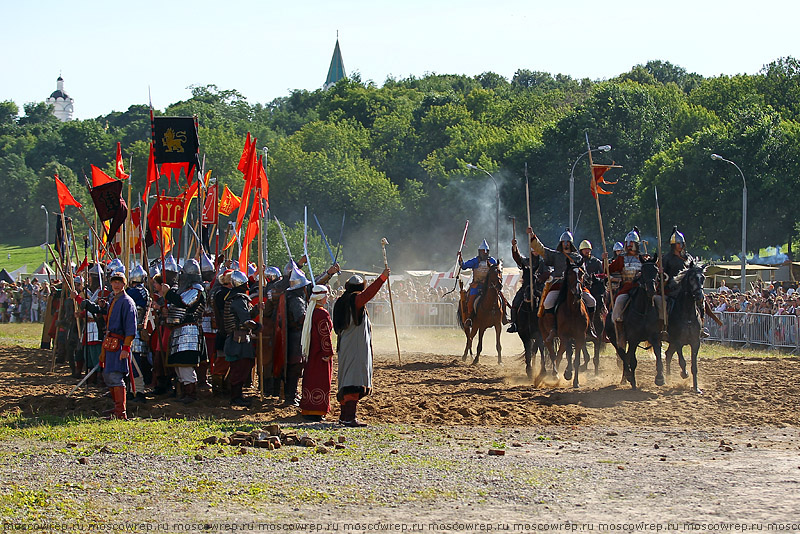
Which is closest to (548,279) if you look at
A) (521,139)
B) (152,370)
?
(152,370)

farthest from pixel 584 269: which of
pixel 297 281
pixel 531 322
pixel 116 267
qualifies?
pixel 116 267

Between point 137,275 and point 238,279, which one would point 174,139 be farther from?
point 238,279

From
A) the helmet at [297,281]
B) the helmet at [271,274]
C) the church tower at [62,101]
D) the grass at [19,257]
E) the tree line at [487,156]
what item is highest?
the church tower at [62,101]

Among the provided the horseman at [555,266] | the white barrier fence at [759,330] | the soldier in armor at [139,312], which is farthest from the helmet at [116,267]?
the white barrier fence at [759,330]

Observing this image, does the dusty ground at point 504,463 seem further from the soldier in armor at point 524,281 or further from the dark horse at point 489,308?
the dark horse at point 489,308

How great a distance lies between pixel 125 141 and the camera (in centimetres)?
12550

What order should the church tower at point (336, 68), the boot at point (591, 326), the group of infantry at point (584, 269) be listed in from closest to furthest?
the group of infantry at point (584, 269)
the boot at point (591, 326)
the church tower at point (336, 68)

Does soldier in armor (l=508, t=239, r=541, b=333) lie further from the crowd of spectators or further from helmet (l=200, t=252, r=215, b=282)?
the crowd of spectators

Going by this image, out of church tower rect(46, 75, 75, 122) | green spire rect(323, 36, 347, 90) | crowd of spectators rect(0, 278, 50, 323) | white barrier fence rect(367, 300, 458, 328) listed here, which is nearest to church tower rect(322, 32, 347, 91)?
green spire rect(323, 36, 347, 90)

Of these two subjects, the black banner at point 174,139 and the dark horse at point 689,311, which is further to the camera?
the black banner at point 174,139

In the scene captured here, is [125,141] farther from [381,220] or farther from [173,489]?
[173,489]

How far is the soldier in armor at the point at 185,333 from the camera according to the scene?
569 inches

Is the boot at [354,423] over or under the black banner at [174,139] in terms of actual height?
under

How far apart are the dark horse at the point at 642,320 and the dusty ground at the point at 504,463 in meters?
0.46
